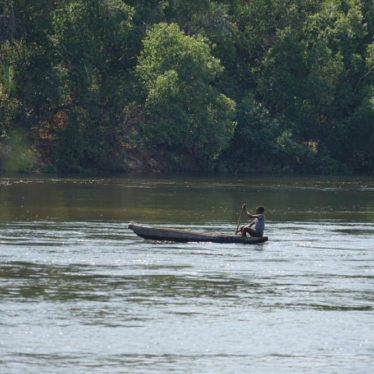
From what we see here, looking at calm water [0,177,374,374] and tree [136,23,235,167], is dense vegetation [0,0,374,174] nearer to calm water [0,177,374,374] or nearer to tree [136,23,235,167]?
tree [136,23,235,167]

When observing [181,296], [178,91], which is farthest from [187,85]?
[181,296]

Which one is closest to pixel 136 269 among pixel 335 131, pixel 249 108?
pixel 249 108

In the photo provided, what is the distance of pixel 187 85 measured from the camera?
101 metres

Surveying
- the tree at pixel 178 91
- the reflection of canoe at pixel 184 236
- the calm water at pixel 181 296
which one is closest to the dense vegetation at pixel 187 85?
the tree at pixel 178 91

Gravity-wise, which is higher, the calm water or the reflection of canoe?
the reflection of canoe

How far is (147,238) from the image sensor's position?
38.4m

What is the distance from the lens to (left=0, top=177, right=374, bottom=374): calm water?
1953cm

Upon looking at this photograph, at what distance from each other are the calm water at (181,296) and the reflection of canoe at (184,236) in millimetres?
261

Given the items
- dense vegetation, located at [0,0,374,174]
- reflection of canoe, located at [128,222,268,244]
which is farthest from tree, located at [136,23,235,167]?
reflection of canoe, located at [128,222,268,244]

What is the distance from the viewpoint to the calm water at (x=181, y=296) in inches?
769

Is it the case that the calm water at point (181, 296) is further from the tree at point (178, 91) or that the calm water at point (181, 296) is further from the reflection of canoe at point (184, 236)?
the tree at point (178, 91)

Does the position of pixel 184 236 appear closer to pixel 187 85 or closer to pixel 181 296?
pixel 181 296

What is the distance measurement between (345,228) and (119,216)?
A: 10.8 meters

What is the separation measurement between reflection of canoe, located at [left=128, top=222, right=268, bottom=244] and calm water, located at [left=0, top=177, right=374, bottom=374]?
26 centimetres
